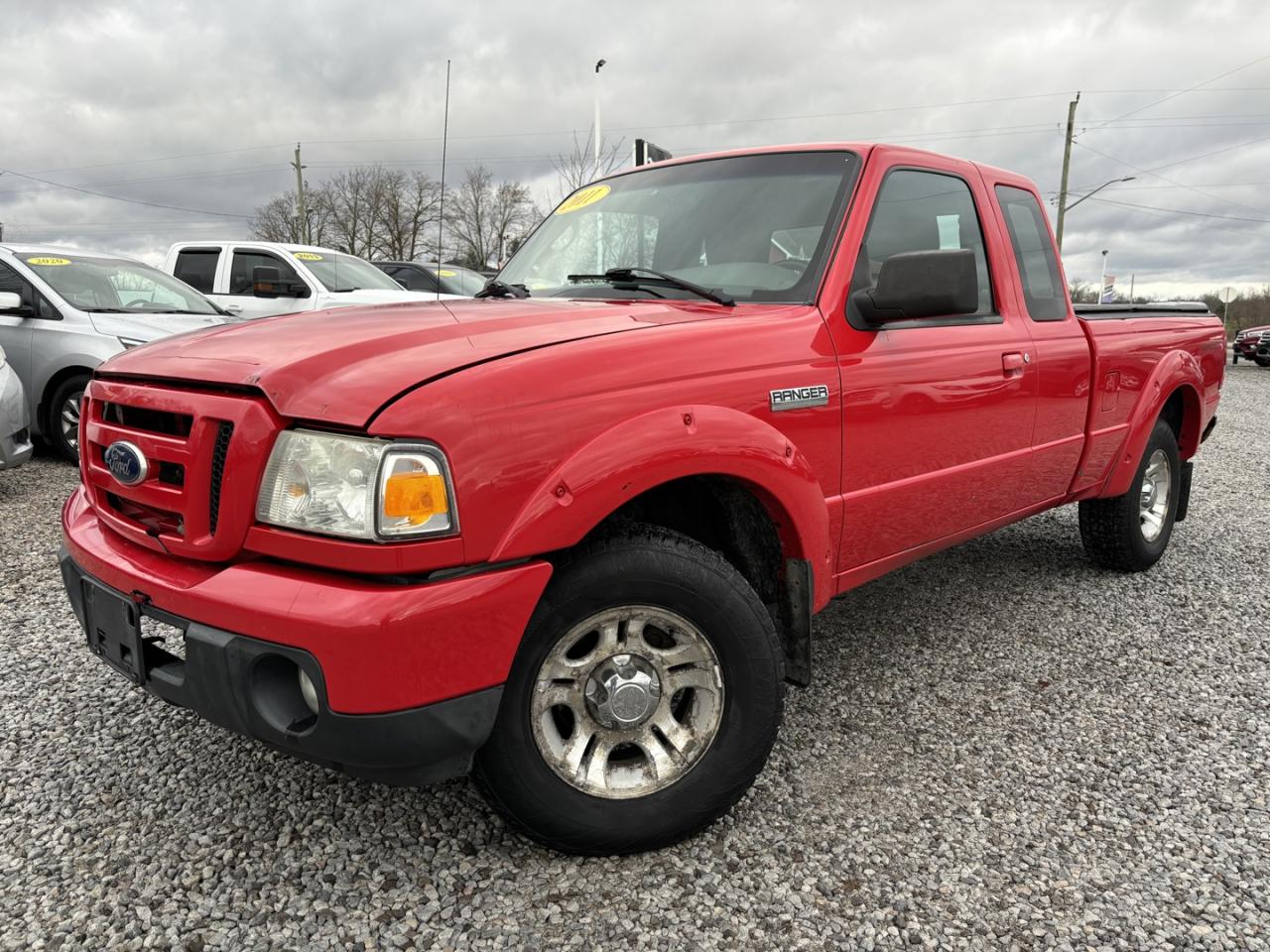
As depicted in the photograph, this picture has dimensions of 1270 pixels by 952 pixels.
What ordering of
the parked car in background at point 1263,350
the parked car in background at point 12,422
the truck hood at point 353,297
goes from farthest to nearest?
1. the parked car in background at point 1263,350
2. the truck hood at point 353,297
3. the parked car in background at point 12,422

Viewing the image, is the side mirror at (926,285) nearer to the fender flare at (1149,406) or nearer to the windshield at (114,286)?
the fender flare at (1149,406)

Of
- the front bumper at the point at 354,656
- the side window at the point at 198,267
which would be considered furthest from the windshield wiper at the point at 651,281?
the side window at the point at 198,267

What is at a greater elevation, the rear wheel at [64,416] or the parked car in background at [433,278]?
the parked car in background at [433,278]

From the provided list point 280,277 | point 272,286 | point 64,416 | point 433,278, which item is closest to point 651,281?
point 64,416

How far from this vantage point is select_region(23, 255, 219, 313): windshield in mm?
6992

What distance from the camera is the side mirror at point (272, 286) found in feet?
27.3

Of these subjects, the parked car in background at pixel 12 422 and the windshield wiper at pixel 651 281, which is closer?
the windshield wiper at pixel 651 281

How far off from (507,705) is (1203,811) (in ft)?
6.33

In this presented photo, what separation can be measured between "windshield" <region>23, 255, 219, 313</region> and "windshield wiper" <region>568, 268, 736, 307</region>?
18.6 feet

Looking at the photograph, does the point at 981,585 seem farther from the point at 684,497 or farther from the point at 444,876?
the point at 444,876

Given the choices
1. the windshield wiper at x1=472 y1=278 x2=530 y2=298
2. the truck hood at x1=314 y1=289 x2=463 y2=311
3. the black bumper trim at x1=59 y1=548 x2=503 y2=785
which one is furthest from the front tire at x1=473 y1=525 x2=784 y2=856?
the truck hood at x1=314 y1=289 x2=463 y2=311

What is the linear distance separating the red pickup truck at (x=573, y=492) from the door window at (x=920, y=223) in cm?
2

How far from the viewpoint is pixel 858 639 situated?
12.0 ft

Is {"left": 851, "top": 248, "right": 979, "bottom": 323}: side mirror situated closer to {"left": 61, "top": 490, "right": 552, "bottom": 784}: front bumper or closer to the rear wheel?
{"left": 61, "top": 490, "right": 552, "bottom": 784}: front bumper
